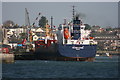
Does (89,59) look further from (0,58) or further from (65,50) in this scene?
(0,58)

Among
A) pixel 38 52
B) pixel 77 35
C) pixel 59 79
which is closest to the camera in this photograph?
pixel 59 79

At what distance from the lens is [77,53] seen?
13888 centimetres

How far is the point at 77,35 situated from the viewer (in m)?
148

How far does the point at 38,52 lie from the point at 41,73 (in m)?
72.1

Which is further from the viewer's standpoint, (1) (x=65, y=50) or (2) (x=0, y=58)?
(1) (x=65, y=50)

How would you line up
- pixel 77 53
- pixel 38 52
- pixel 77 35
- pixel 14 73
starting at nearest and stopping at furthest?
1. pixel 14 73
2. pixel 77 53
3. pixel 77 35
4. pixel 38 52

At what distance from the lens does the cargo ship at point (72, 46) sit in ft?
456

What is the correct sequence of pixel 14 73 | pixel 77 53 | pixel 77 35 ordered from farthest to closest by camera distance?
1. pixel 77 35
2. pixel 77 53
3. pixel 14 73

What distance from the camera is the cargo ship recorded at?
139 m

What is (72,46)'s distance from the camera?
140m

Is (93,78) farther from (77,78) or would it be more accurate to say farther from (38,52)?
(38,52)

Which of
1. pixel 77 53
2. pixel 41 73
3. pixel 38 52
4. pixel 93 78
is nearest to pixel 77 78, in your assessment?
pixel 93 78

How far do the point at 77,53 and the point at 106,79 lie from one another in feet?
185

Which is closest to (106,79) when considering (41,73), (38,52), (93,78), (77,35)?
(93,78)
